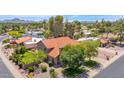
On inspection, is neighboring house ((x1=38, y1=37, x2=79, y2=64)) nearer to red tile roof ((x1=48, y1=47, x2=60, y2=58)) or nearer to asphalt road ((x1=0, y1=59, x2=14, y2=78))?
red tile roof ((x1=48, y1=47, x2=60, y2=58))

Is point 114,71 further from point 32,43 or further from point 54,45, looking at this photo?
point 32,43

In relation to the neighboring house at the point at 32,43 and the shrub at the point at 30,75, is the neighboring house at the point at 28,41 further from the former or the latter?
the shrub at the point at 30,75

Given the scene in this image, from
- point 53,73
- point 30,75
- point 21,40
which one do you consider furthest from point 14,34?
point 53,73

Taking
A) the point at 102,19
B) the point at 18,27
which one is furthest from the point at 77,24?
the point at 18,27

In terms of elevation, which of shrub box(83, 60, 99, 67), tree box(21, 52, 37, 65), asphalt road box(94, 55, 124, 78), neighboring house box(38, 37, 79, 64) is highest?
neighboring house box(38, 37, 79, 64)

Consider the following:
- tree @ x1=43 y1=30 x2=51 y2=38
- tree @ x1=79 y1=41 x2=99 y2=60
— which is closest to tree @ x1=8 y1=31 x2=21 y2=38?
tree @ x1=43 y1=30 x2=51 y2=38

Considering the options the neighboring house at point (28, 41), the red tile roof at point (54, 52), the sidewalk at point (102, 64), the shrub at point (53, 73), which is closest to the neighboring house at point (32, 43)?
the neighboring house at point (28, 41)
